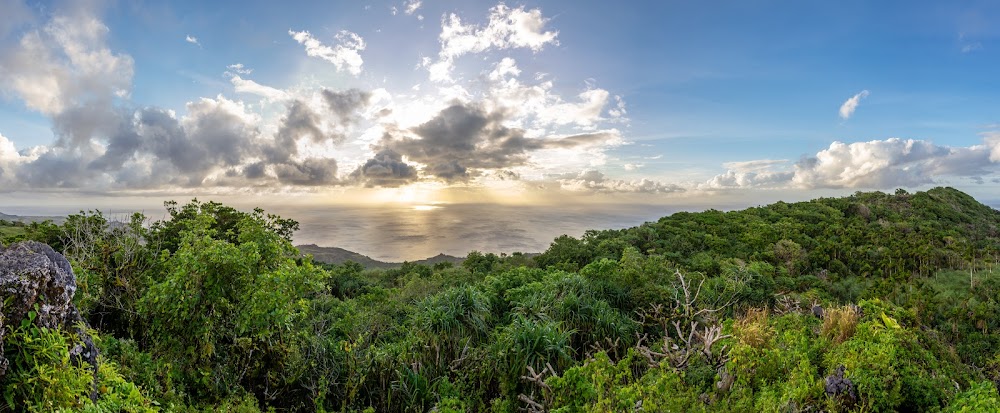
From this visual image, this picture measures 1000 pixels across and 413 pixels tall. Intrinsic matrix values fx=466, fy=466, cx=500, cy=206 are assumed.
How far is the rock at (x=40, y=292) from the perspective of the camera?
3.72 meters

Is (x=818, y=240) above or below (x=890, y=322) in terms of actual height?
below

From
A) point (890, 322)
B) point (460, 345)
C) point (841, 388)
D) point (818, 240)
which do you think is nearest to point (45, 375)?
point (460, 345)

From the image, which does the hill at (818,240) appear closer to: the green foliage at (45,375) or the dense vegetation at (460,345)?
the dense vegetation at (460,345)

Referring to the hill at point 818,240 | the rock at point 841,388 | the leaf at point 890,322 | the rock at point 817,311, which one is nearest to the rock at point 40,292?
the rock at point 841,388

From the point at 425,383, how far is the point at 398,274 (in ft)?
55.8

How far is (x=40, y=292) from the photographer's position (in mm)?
3947

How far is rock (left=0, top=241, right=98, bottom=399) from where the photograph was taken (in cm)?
372

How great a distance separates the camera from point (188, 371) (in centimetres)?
667

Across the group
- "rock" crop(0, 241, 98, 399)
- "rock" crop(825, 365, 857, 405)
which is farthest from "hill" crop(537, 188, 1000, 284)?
"rock" crop(0, 241, 98, 399)

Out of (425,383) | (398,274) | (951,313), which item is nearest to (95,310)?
(425,383)

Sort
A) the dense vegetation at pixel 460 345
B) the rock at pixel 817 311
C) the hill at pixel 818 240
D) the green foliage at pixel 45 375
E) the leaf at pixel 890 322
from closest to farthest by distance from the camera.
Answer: the green foliage at pixel 45 375 < the dense vegetation at pixel 460 345 < the leaf at pixel 890 322 < the rock at pixel 817 311 < the hill at pixel 818 240

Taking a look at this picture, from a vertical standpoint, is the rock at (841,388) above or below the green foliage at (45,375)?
below

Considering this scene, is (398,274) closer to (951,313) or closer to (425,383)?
(425,383)

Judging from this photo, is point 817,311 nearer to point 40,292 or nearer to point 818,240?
point 40,292
